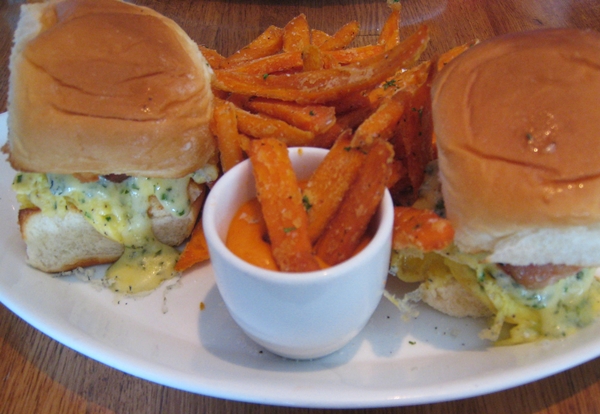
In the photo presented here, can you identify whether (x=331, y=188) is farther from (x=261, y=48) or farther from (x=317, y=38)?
(x=317, y=38)

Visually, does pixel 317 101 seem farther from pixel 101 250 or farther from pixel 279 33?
pixel 101 250

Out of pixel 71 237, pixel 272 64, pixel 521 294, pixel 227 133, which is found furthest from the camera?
pixel 272 64

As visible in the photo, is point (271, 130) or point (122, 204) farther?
point (122, 204)

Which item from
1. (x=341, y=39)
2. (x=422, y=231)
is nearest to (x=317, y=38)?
(x=341, y=39)

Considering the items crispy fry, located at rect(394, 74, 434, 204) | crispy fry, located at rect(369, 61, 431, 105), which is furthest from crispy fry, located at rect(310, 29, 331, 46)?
crispy fry, located at rect(394, 74, 434, 204)

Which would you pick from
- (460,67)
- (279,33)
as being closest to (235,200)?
(460,67)

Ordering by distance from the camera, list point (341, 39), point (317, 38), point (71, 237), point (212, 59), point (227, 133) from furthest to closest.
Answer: point (317, 38) → point (341, 39) → point (212, 59) → point (71, 237) → point (227, 133)
